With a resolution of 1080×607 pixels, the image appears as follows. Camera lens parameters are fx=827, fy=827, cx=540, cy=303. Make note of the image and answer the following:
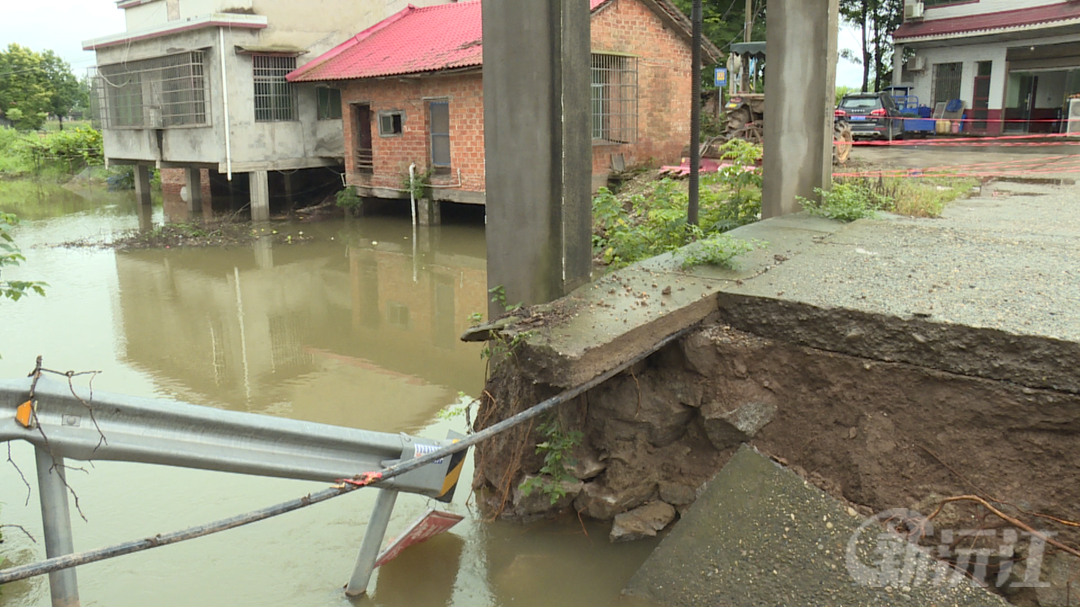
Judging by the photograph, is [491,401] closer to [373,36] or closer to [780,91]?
[780,91]

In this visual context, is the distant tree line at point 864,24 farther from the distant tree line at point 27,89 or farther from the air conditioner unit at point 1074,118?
the distant tree line at point 27,89

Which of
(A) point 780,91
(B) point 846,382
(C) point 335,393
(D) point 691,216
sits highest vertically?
(A) point 780,91

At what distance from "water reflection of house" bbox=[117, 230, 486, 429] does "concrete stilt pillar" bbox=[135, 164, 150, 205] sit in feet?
28.7

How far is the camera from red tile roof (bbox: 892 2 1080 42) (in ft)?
64.1

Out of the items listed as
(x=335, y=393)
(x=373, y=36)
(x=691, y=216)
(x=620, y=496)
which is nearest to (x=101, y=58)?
(x=373, y=36)

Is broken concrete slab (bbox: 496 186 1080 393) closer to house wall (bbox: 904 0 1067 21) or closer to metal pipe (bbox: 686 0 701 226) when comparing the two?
metal pipe (bbox: 686 0 701 226)

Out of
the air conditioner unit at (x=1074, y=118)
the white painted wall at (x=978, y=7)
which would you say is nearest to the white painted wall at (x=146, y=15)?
the white painted wall at (x=978, y=7)

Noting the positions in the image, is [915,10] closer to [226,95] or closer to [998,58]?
[998,58]

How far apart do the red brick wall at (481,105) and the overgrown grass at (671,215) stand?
23.1 ft

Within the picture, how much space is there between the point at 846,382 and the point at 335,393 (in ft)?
14.8

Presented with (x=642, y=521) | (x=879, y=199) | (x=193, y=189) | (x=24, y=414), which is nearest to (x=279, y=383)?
(x=642, y=521)

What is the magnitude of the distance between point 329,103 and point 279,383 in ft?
42.2

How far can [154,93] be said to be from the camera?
19.0 metres

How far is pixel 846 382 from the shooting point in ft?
11.8
